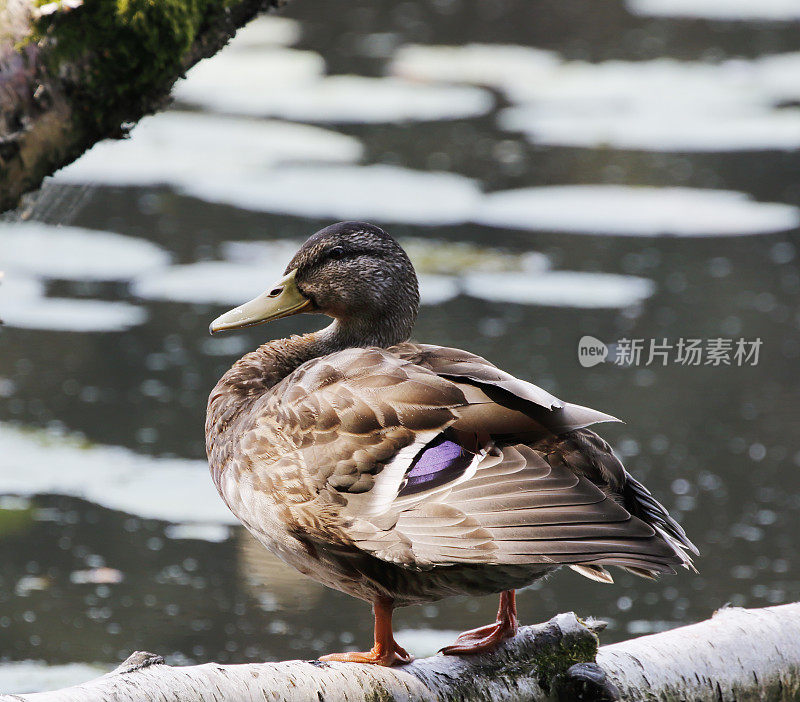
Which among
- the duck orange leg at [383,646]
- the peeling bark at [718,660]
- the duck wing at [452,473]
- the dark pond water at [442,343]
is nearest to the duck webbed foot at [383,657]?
the duck orange leg at [383,646]

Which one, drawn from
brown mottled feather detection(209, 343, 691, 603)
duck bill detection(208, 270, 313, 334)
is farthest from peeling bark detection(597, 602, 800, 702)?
duck bill detection(208, 270, 313, 334)

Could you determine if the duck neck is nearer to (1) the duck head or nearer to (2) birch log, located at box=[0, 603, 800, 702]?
(1) the duck head

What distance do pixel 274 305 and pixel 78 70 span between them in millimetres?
836

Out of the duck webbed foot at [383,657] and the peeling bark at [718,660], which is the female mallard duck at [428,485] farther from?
the peeling bark at [718,660]

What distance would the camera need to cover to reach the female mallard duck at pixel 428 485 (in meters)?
2.01

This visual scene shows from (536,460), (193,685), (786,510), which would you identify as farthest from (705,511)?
(193,685)

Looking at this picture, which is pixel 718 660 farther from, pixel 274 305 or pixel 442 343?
pixel 442 343

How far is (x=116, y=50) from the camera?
2170 mm

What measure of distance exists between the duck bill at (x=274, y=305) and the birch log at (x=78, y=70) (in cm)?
61

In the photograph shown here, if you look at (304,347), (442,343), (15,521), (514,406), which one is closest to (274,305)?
(304,347)

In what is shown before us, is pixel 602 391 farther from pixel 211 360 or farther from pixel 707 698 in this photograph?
pixel 707 698

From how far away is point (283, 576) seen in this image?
3822mm

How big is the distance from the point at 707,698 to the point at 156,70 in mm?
1531

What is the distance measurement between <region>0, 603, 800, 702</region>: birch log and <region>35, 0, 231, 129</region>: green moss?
3.08ft
